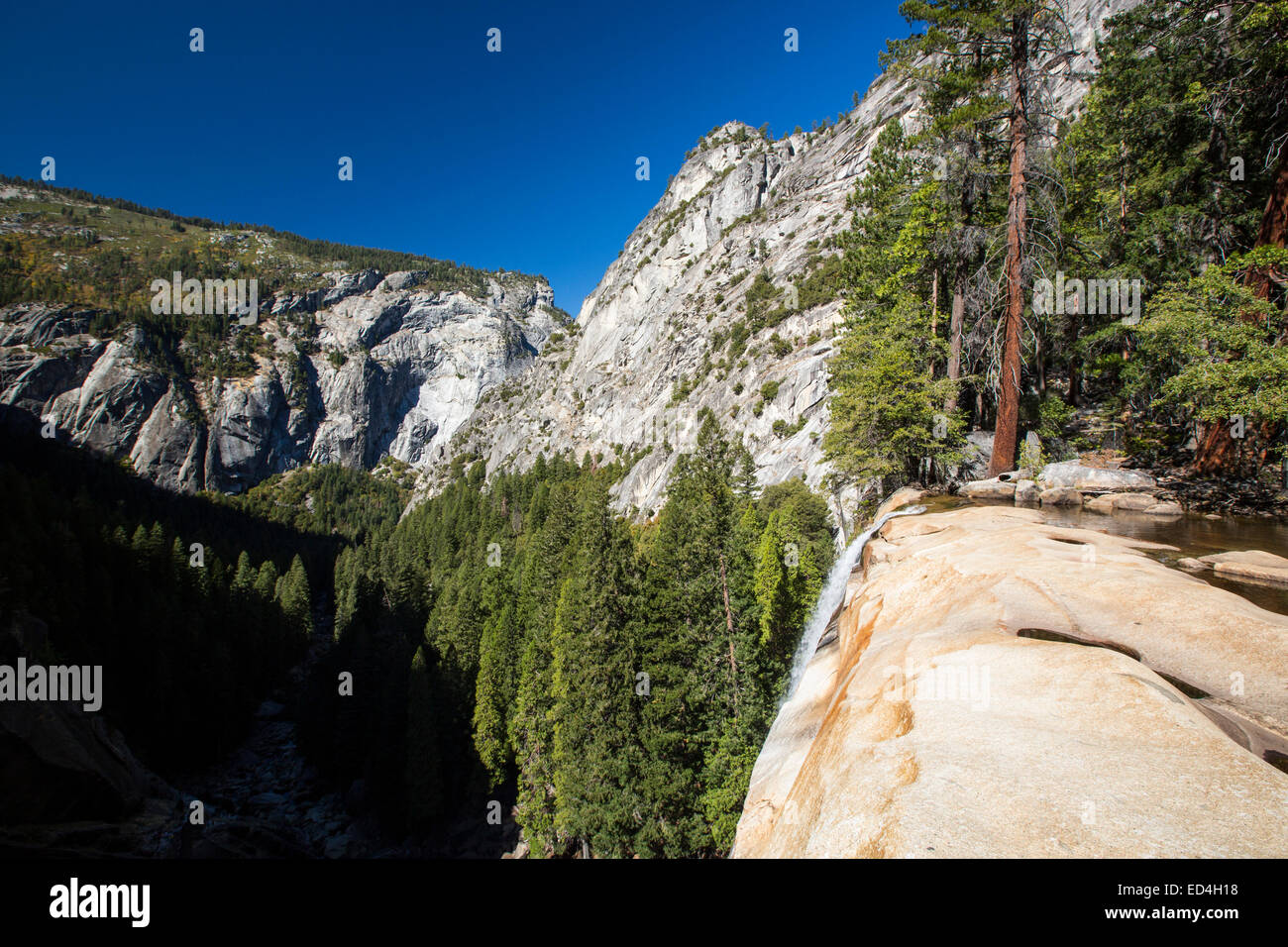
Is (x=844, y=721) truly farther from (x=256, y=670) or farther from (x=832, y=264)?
(x=832, y=264)

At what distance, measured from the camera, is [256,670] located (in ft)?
168

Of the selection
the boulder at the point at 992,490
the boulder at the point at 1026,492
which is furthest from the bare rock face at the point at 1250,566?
the boulder at the point at 992,490

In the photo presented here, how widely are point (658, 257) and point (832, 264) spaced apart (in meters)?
69.2

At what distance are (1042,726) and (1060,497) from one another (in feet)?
38.0

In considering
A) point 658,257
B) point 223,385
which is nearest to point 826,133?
point 658,257

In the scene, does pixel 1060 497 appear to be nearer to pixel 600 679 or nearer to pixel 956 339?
pixel 956 339

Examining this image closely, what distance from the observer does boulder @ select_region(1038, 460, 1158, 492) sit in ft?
43.5
